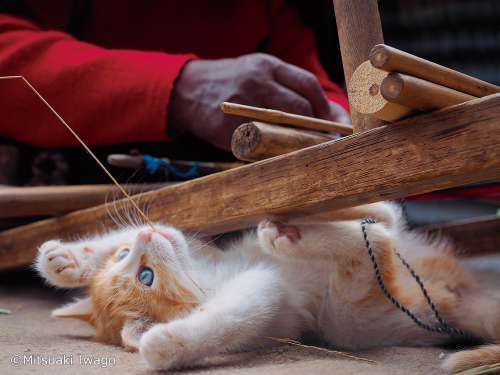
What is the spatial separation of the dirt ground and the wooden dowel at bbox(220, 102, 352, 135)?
1.27ft

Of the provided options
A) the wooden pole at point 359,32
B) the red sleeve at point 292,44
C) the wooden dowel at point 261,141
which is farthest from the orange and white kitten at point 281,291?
the red sleeve at point 292,44

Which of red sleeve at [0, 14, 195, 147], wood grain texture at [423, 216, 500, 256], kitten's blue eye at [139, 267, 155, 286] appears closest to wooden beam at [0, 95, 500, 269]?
kitten's blue eye at [139, 267, 155, 286]

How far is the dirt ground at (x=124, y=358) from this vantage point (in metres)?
0.81

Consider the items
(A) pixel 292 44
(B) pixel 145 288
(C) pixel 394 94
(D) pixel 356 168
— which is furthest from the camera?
(A) pixel 292 44

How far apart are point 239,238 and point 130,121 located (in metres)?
0.41

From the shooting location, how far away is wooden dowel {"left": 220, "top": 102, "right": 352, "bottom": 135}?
89 centimetres

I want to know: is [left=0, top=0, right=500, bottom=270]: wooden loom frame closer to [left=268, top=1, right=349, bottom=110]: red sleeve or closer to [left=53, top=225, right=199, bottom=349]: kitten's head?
[left=53, top=225, right=199, bottom=349]: kitten's head

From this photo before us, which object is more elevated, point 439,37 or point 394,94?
point 394,94

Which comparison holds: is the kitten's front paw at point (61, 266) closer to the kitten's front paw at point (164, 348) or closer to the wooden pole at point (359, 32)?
the kitten's front paw at point (164, 348)

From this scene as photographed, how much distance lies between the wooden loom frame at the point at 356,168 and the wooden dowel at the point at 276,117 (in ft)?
0.27

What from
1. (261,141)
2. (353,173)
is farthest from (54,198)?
(353,173)

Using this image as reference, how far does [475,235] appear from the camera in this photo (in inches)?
57.9

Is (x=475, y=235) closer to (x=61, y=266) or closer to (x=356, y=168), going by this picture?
(x=356, y=168)

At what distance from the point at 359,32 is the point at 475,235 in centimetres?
86
